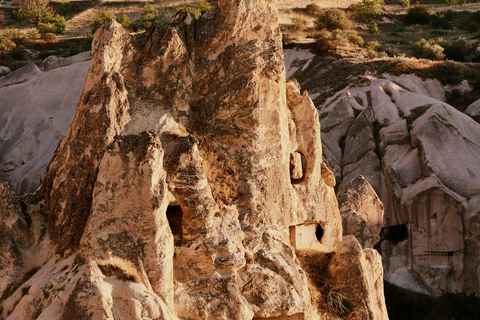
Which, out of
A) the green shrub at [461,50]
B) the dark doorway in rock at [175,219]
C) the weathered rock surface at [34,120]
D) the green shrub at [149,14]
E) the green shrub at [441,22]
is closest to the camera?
the dark doorway in rock at [175,219]

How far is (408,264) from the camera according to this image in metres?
21.2

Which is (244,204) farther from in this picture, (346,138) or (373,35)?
(373,35)

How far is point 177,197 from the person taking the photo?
732 centimetres

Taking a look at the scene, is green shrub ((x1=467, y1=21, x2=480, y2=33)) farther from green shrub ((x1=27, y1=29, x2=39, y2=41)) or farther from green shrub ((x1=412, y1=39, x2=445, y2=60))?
green shrub ((x1=27, y1=29, x2=39, y2=41))

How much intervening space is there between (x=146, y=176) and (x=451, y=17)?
53.4 metres

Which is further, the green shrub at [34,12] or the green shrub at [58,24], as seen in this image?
the green shrub at [34,12]

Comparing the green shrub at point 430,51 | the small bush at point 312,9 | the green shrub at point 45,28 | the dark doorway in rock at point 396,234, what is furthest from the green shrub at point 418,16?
the dark doorway in rock at point 396,234

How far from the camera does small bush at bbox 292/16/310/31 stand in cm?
4678

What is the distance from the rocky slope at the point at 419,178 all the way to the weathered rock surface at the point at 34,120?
33.1 feet

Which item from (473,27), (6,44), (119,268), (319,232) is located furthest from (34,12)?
(119,268)

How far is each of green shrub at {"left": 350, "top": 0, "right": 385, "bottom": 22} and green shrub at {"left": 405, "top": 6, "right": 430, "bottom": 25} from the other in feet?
9.50

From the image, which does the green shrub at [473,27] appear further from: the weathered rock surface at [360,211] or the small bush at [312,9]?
the weathered rock surface at [360,211]

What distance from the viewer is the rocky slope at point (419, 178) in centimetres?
2070

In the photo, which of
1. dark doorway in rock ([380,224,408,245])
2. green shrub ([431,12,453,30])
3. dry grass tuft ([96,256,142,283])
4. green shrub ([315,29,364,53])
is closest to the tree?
green shrub ([315,29,364,53])
